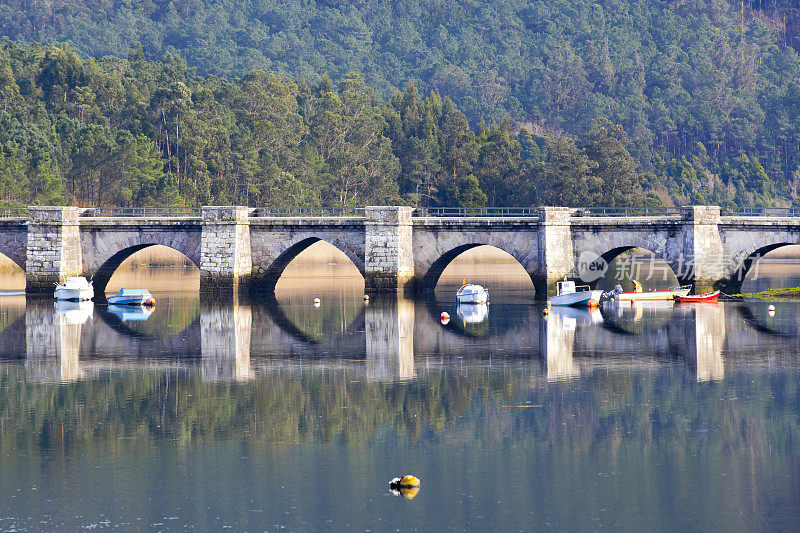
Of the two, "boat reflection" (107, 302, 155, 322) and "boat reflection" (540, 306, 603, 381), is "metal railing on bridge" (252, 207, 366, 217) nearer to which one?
"boat reflection" (107, 302, 155, 322)

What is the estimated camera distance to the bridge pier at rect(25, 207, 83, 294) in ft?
268

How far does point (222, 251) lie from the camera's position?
8125 centimetres

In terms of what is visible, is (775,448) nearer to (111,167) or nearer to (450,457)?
(450,457)

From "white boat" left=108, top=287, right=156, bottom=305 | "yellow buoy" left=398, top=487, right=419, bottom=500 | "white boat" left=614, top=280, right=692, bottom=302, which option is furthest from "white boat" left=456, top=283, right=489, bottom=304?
"yellow buoy" left=398, top=487, right=419, bottom=500

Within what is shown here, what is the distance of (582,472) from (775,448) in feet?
22.6

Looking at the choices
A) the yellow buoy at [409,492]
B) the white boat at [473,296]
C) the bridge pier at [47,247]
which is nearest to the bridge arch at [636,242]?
the white boat at [473,296]

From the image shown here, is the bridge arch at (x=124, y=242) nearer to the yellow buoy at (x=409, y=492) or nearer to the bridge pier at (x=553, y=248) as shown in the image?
the bridge pier at (x=553, y=248)

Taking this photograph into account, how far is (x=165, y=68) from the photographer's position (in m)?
164

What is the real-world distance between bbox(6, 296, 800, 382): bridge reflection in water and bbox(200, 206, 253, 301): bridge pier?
886cm

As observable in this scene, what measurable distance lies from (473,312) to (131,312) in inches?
921

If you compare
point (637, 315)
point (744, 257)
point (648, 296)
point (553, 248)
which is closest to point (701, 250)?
point (744, 257)

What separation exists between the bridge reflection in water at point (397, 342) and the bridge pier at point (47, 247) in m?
10.00

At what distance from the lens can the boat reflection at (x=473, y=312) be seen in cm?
6700

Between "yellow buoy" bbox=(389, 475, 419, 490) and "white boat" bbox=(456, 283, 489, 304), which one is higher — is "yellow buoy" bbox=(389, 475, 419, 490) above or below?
below
